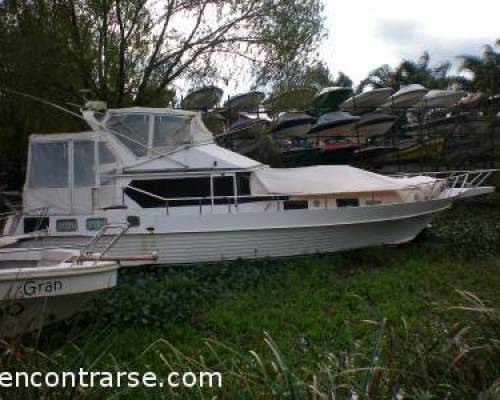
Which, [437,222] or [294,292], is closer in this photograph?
[294,292]

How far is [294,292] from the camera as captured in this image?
9188 millimetres

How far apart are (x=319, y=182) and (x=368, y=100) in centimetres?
1162

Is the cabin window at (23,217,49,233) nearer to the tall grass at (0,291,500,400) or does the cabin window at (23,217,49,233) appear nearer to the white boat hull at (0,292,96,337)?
the white boat hull at (0,292,96,337)

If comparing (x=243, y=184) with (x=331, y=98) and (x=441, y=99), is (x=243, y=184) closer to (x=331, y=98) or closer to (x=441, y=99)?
(x=331, y=98)

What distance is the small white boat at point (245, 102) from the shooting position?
16.2 m

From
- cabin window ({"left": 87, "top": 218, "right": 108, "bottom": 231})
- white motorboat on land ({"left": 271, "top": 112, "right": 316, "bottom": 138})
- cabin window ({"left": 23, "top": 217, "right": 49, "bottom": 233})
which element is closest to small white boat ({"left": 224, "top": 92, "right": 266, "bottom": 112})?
white motorboat on land ({"left": 271, "top": 112, "right": 316, "bottom": 138})

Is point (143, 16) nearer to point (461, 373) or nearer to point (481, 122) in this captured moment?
point (481, 122)

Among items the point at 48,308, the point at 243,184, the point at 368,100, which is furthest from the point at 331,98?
the point at 48,308

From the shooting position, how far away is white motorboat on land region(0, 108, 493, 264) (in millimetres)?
10773

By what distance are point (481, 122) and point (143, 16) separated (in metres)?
11.5

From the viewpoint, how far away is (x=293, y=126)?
19.6m

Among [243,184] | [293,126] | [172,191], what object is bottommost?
[172,191]

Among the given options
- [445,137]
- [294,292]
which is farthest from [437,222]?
[294,292]

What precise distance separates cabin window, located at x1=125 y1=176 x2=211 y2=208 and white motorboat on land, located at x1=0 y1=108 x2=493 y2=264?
0.8 inches
